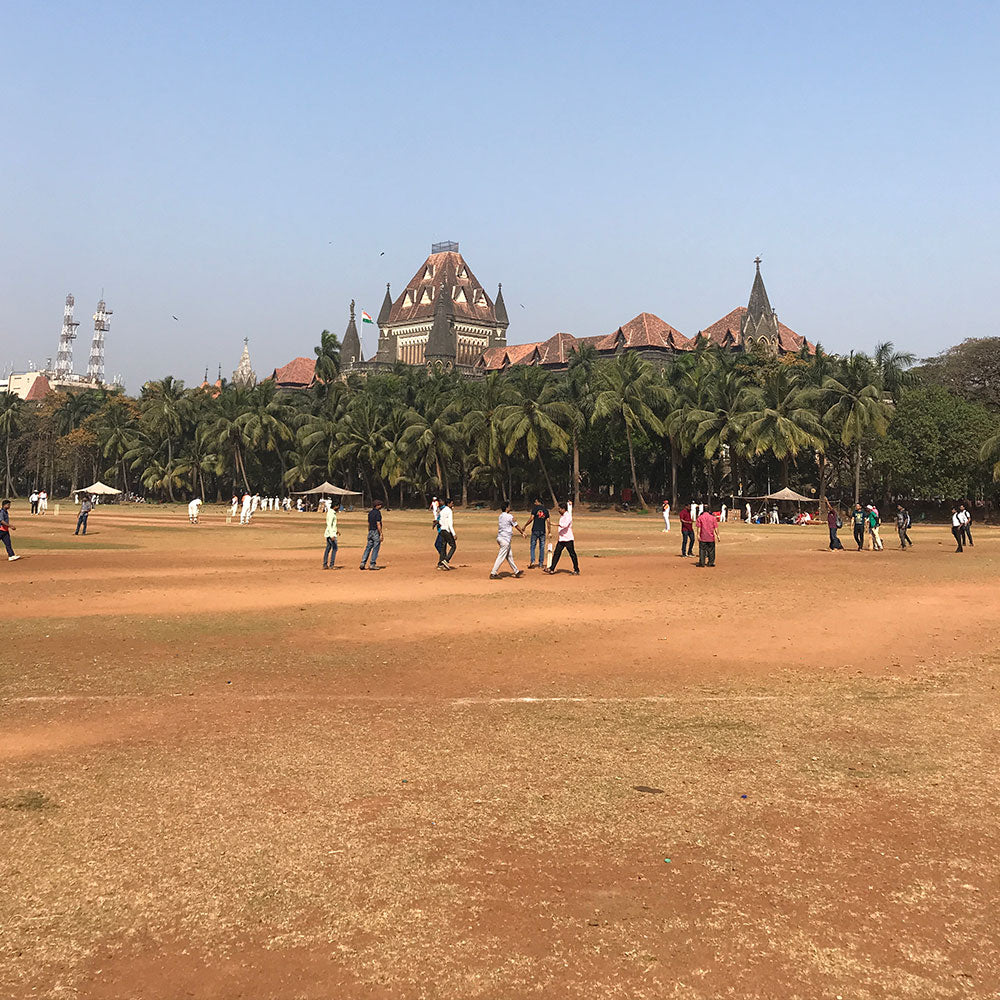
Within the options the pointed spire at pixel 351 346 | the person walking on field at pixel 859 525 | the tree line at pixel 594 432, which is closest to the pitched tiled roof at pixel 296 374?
the pointed spire at pixel 351 346

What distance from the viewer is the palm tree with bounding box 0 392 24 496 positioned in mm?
88812

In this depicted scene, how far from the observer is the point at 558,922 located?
Answer: 3.95 m

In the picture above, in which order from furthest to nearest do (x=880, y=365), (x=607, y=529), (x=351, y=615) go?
(x=880, y=365) → (x=607, y=529) → (x=351, y=615)

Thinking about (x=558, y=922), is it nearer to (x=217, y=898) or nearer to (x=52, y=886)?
(x=217, y=898)

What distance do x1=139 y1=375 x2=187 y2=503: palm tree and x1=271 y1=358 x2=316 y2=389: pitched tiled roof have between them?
2479 cm

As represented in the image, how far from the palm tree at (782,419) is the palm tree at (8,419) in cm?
7446

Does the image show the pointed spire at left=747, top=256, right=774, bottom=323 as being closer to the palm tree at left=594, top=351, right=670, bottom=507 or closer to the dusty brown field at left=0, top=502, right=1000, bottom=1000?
the palm tree at left=594, top=351, right=670, bottom=507

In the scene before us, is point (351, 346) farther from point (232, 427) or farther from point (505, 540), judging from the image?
point (505, 540)

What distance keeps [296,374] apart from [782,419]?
70531mm

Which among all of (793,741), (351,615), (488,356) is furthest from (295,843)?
(488,356)

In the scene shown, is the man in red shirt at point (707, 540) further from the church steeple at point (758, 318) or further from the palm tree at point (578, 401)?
the church steeple at point (758, 318)

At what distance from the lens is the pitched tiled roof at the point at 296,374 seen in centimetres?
10406

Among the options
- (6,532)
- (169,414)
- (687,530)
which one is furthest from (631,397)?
(169,414)

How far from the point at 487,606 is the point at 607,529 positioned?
90.1 feet
